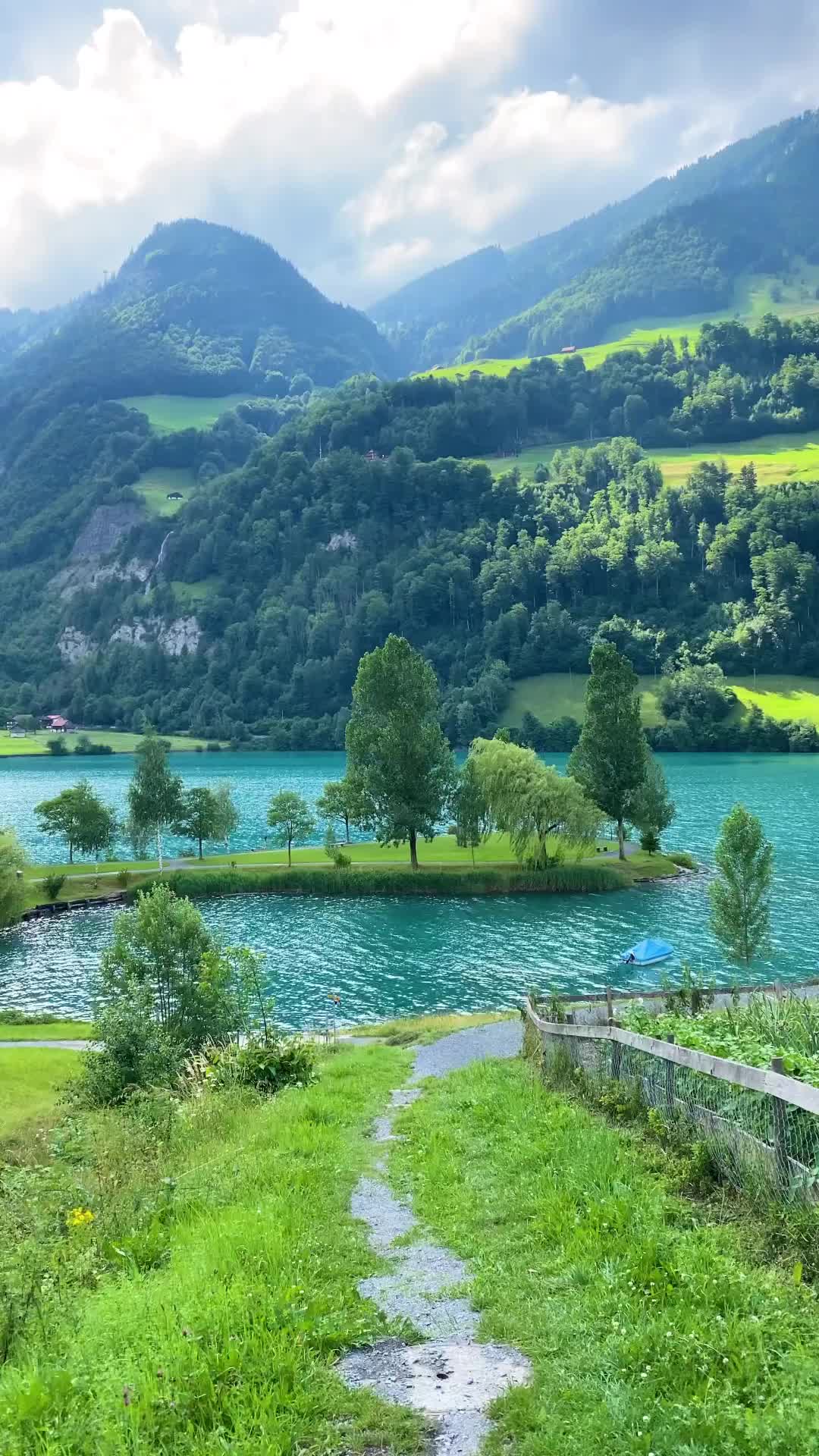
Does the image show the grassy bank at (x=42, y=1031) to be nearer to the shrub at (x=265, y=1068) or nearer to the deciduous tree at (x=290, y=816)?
the shrub at (x=265, y=1068)

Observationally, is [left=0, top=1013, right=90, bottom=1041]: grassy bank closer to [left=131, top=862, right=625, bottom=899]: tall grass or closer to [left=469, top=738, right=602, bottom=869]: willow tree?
[left=131, top=862, right=625, bottom=899]: tall grass

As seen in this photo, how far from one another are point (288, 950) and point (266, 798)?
7081cm

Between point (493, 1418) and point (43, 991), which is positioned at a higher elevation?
point (493, 1418)

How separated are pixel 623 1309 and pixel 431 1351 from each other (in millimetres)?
1707

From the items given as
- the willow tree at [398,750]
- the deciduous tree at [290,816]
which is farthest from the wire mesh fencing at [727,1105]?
the deciduous tree at [290,816]

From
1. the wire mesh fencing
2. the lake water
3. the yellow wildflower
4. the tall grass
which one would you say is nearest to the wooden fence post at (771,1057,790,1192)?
the wire mesh fencing

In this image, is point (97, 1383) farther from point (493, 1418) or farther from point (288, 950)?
point (288, 950)

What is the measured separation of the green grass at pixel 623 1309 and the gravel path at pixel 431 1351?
194 millimetres

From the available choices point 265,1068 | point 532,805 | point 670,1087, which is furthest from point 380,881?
point 670,1087

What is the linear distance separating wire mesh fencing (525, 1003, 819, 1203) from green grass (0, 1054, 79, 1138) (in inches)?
817

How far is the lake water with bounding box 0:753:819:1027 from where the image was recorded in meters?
54.5

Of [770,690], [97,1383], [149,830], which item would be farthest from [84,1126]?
[770,690]

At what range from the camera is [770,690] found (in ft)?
631

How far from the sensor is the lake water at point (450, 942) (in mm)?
54531
